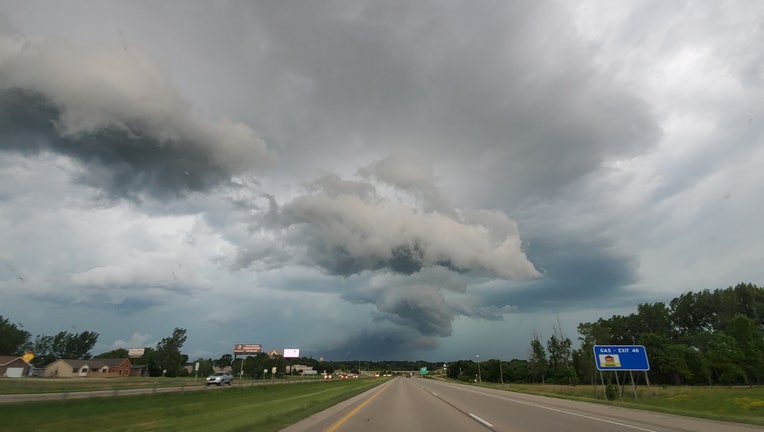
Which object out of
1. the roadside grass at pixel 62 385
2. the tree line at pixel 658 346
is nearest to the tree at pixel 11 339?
the tree line at pixel 658 346

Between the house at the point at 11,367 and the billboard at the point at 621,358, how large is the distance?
324ft

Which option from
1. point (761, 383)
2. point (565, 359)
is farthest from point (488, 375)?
point (761, 383)

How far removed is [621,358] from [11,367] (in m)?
107

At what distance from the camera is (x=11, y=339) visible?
103562mm

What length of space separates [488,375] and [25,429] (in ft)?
475

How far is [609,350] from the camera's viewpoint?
135 feet

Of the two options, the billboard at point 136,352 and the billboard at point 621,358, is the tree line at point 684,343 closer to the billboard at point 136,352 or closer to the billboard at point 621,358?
the billboard at point 621,358

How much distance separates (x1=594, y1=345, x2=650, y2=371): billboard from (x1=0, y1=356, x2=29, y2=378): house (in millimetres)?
98681

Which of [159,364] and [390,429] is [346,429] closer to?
[390,429]

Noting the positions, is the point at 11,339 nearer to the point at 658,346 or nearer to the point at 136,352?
the point at 136,352

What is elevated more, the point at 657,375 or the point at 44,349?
the point at 44,349

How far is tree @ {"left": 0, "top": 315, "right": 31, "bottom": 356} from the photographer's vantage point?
102m

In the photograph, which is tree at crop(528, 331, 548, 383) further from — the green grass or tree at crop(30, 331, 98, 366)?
tree at crop(30, 331, 98, 366)

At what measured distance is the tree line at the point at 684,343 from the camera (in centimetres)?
7050
